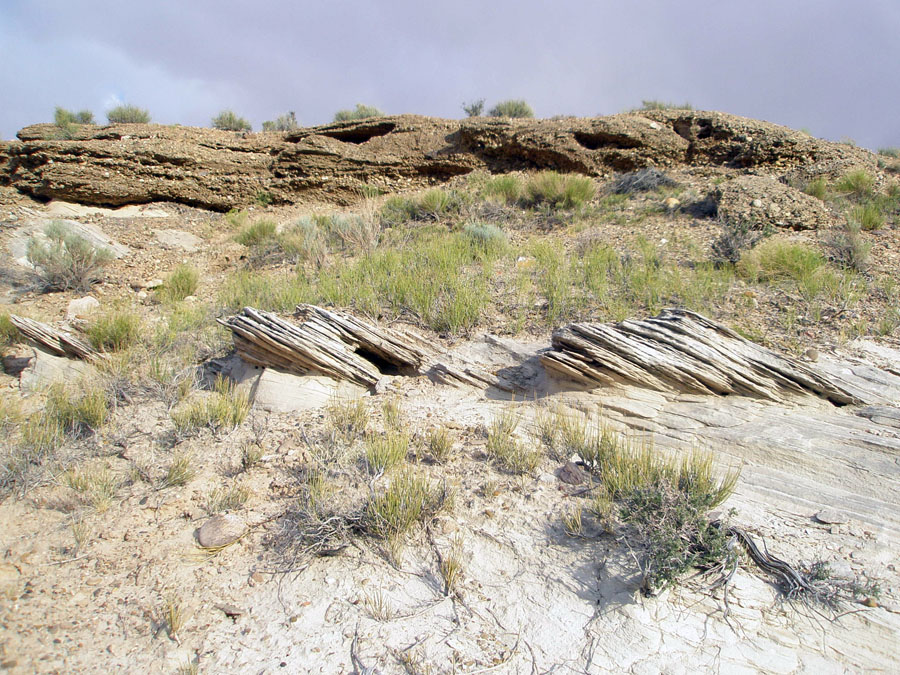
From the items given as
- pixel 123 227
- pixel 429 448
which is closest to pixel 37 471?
pixel 429 448

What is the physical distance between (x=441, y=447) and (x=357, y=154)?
397 inches

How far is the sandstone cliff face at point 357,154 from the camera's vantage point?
10234 millimetres

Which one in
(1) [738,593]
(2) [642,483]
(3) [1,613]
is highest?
(2) [642,483]

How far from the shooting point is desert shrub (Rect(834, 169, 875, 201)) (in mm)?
8312

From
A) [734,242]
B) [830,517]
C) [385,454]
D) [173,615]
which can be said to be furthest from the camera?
[734,242]

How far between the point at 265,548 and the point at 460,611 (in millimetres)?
1162

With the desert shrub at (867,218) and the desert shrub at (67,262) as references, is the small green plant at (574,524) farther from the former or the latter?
the desert shrub at (67,262)

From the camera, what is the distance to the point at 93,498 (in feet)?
9.77

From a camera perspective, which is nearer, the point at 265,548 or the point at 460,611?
the point at 460,611

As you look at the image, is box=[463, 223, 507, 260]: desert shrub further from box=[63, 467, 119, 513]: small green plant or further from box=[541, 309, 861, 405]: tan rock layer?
box=[63, 467, 119, 513]: small green plant

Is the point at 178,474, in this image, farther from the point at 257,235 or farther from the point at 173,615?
the point at 257,235

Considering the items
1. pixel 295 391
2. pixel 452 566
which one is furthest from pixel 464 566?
pixel 295 391

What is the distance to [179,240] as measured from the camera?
9695mm

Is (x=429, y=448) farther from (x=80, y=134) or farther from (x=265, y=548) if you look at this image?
(x=80, y=134)
